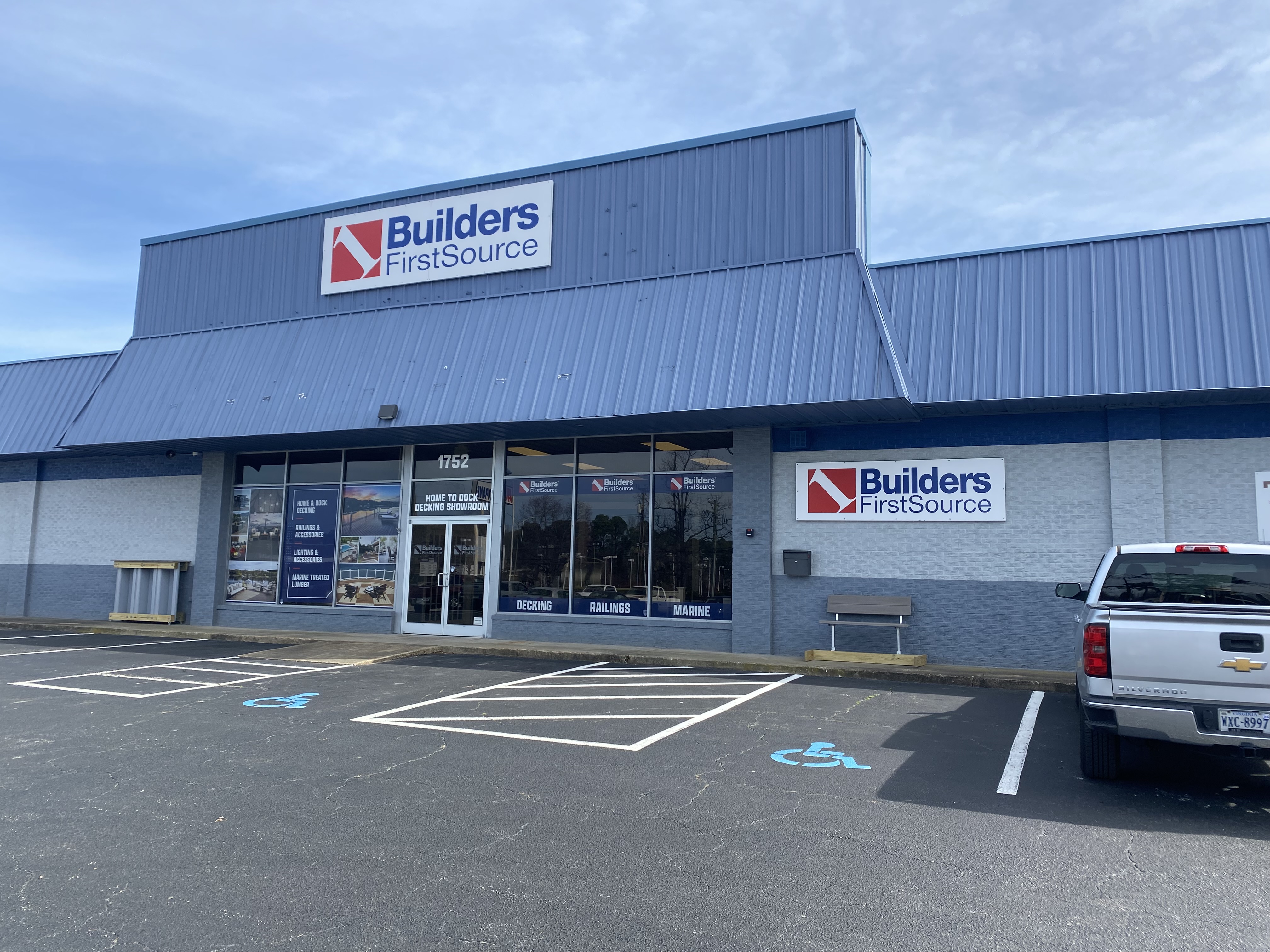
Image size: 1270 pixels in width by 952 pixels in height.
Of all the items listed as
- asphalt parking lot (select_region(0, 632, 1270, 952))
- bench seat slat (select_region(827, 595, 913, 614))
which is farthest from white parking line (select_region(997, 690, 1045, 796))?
bench seat slat (select_region(827, 595, 913, 614))

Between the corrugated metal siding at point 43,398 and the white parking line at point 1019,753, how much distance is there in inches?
750

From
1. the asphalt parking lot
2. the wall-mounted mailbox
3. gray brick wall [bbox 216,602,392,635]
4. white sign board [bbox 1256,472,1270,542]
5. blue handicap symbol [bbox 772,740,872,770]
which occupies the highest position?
white sign board [bbox 1256,472,1270,542]

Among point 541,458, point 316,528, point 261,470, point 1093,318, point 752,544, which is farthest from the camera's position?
point 261,470

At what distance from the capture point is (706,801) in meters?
6.05

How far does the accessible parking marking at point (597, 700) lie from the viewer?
336 inches

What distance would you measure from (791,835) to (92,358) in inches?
796

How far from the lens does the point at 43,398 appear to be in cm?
2014

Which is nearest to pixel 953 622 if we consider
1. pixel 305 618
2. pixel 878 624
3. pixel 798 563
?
pixel 878 624

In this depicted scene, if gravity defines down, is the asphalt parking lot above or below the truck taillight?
below

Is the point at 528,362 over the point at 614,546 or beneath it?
over

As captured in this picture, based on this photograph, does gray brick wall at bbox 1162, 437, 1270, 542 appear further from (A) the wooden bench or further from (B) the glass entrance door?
(B) the glass entrance door

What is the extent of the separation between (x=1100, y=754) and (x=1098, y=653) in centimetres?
87

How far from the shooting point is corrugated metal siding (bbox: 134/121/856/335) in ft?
48.1

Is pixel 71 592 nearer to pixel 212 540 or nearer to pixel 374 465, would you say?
pixel 212 540
